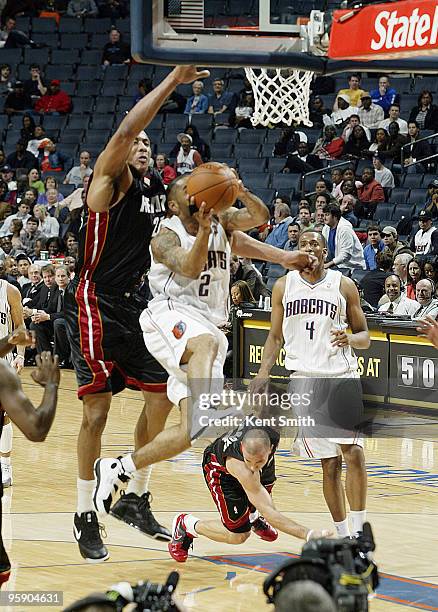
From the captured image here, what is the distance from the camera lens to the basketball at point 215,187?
19.6 ft

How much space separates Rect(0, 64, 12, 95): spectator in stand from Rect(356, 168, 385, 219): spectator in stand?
27.9ft

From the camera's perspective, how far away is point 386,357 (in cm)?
1220

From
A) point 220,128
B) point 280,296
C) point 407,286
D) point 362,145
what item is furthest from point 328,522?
point 220,128

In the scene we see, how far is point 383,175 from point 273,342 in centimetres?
962

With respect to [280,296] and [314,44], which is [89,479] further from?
[314,44]

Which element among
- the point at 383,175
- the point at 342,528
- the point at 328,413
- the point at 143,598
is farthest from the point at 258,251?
the point at 383,175

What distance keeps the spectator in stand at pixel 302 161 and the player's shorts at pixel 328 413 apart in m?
10.2

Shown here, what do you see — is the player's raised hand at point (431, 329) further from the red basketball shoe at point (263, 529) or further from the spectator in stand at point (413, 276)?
the spectator in stand at point (413, 276)

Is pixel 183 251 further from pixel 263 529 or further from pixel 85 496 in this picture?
pixel 263 529

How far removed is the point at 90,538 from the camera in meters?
6.50

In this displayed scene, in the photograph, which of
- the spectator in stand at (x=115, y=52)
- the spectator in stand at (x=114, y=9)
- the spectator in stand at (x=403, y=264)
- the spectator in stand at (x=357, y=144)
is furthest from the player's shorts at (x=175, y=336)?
the spectator in stand at (x=114, y=9)

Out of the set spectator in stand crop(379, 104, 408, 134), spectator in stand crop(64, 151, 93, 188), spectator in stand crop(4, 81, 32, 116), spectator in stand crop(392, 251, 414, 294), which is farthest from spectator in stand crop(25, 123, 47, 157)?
spectator in stand crop(392, 251, 414, 294)

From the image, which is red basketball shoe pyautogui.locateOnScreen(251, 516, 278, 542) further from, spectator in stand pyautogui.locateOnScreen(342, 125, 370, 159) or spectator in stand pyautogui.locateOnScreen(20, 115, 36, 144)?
spectator in stand pyautogui.locateOnScreen(20, 115, 36, 144)

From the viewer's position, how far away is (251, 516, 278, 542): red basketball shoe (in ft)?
22.9
